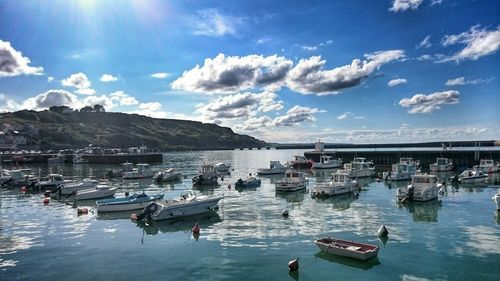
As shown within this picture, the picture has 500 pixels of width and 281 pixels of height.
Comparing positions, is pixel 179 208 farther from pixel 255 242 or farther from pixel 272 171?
pixel 272 171

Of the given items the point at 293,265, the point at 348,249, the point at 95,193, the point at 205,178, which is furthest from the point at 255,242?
the point at 205,178

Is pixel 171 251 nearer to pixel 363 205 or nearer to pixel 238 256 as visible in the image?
pixel 238 256

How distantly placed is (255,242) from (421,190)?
26218 mm

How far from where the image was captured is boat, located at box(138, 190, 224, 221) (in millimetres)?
38469

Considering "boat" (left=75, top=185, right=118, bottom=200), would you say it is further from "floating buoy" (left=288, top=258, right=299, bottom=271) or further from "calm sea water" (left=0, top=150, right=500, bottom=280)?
"floating buoy" (left=288, top=258, right=299, bottom=271)

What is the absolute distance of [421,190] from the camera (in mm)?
47219

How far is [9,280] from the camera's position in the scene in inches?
909

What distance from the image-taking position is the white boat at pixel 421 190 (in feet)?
154

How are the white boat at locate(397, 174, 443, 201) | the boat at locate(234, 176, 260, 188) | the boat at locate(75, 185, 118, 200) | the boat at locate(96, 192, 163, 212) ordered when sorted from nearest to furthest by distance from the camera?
the boat at locate(96, 192, 163, 212) → the white boat at locate(397, 174, 443, 201) → the boat at locate(75, 185, 118, 200) → the boat at locate(234, 176, 260, 188)

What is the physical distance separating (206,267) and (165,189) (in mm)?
43932

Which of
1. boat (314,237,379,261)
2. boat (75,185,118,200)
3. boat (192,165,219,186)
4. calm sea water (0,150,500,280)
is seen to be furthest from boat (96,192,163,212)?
boat (192,165,219,186)

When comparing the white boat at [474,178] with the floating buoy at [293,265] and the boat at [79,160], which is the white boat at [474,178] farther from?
the boat at [79,160]

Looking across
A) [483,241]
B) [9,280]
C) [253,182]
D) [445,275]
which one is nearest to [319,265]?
[445,275]

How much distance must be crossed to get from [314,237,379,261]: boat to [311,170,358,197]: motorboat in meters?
26.1
